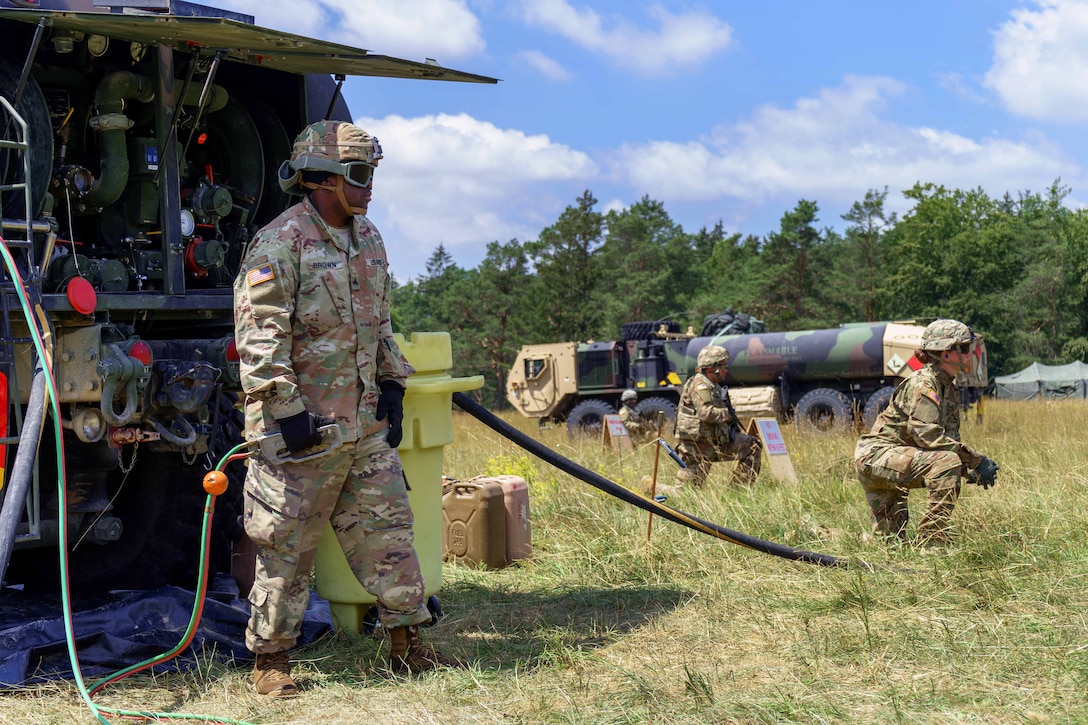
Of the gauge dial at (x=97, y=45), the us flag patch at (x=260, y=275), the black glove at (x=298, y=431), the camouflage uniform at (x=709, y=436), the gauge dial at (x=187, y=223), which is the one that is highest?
the gauge dial at (x=97, y=45)

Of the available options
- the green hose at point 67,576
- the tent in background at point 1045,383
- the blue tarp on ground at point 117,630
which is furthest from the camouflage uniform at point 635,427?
the tent in background at point 1045,383

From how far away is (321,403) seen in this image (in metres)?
4.34

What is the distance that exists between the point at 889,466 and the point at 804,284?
140 feet

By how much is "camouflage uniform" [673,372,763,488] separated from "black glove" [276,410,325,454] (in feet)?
19.2

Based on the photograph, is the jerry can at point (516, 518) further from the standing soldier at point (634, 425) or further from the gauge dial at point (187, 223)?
the standing soldier at point (634, 425)

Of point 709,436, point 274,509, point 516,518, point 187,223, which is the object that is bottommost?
point 516,518

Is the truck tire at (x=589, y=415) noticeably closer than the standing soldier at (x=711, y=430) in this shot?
No

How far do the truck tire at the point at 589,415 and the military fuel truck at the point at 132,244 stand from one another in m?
15.7

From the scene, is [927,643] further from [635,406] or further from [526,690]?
[635,406]

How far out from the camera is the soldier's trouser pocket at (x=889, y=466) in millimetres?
6641

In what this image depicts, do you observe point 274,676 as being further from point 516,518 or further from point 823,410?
point 823,410

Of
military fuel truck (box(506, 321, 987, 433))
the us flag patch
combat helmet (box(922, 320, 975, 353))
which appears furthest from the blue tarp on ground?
military fuel truck (box(506, 321, 987, 433))

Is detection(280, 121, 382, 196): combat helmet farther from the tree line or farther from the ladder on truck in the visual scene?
the tree line

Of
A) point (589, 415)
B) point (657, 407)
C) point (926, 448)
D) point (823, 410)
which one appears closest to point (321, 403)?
point (926, 448)
